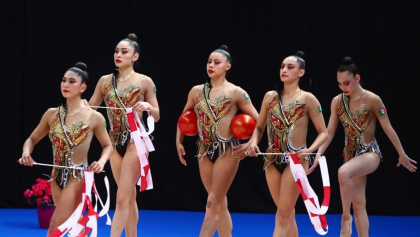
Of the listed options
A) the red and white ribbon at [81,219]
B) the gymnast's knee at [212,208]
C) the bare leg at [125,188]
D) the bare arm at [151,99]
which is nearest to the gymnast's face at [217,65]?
the bare arm at [151,99]

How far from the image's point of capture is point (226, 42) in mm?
8234

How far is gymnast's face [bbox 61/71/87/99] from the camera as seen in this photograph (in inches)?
180

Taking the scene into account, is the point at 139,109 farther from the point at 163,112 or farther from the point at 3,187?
the point at 3,187

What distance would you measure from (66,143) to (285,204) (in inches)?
61.6

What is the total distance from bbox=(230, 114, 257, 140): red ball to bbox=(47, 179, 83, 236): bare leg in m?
1.24

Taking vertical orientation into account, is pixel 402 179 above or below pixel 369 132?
below

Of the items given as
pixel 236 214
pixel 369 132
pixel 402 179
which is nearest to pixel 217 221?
pixel 369 132

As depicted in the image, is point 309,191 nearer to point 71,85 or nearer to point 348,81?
point 348,81

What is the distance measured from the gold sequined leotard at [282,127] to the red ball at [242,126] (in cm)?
17

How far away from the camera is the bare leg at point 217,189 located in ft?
16.6

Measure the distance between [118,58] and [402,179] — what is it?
4.12m

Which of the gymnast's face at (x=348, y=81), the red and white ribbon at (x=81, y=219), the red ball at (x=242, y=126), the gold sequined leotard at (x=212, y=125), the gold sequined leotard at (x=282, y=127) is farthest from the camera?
the gymnast's face at (x=348, y=81)

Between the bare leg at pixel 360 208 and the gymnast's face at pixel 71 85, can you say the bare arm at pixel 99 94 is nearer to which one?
the gymnast's face at pixel 71 85

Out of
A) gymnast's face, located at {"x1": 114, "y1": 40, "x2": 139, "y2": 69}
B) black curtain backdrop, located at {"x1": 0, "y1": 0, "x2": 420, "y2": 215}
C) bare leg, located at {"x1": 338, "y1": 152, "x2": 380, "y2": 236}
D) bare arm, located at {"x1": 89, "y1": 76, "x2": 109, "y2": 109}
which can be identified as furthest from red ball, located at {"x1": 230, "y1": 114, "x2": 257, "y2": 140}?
black curtain backdrop, located at {"x1": 0, "y1": 0, "x2": 420, "y2": 215}
